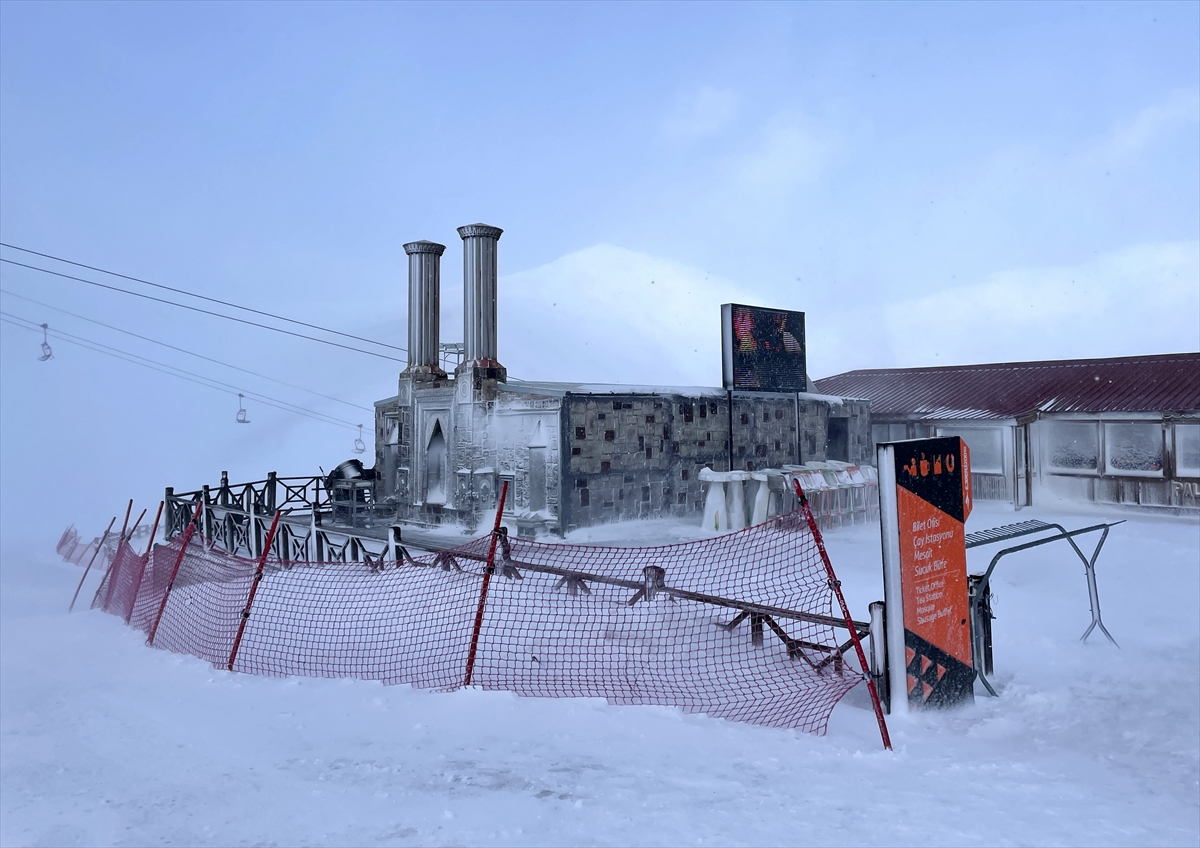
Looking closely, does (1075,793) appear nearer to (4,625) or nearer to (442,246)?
(4,625)

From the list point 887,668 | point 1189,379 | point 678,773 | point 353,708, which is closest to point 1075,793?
point 887,668

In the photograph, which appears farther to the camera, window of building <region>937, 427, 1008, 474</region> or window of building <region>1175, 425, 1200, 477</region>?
window of building <region>937, 427, 1008, 474</region>

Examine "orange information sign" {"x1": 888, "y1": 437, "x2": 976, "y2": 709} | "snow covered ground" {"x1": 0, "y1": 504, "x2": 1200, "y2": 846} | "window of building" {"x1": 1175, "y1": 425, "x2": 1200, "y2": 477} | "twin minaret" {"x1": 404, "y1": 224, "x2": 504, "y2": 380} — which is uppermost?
"twin minaret" {"x1": 404, "y1": 224, "x2": 504, "y2": 380}

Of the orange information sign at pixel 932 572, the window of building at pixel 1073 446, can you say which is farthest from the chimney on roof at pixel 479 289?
the window of building at pixel 1073 446

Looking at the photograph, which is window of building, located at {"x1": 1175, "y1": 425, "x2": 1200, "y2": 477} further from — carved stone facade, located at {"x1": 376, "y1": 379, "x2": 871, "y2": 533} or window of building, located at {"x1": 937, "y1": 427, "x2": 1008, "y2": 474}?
carved stone facade, located at {"x1": 376, "y1": 379, "x2": 871, "y2": 533}

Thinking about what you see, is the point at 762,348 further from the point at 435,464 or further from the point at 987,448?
the point at 435,464

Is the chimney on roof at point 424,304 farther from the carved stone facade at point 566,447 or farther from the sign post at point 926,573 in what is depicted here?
the sign post at point 926,573

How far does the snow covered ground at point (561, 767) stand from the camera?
412 centimetres

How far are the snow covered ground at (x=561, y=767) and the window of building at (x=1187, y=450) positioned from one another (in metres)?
13.3

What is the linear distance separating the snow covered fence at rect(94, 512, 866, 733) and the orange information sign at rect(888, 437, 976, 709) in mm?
446

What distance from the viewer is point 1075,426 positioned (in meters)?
20.1

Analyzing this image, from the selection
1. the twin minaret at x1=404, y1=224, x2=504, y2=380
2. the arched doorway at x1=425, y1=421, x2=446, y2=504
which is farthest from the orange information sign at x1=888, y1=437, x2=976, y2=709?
the arched doorway at x1=425, y1=421, x2=446, y2=504

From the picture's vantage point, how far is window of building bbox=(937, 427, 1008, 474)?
21.0 metres

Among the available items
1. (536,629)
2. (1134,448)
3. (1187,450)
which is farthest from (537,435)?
(1187,450)
